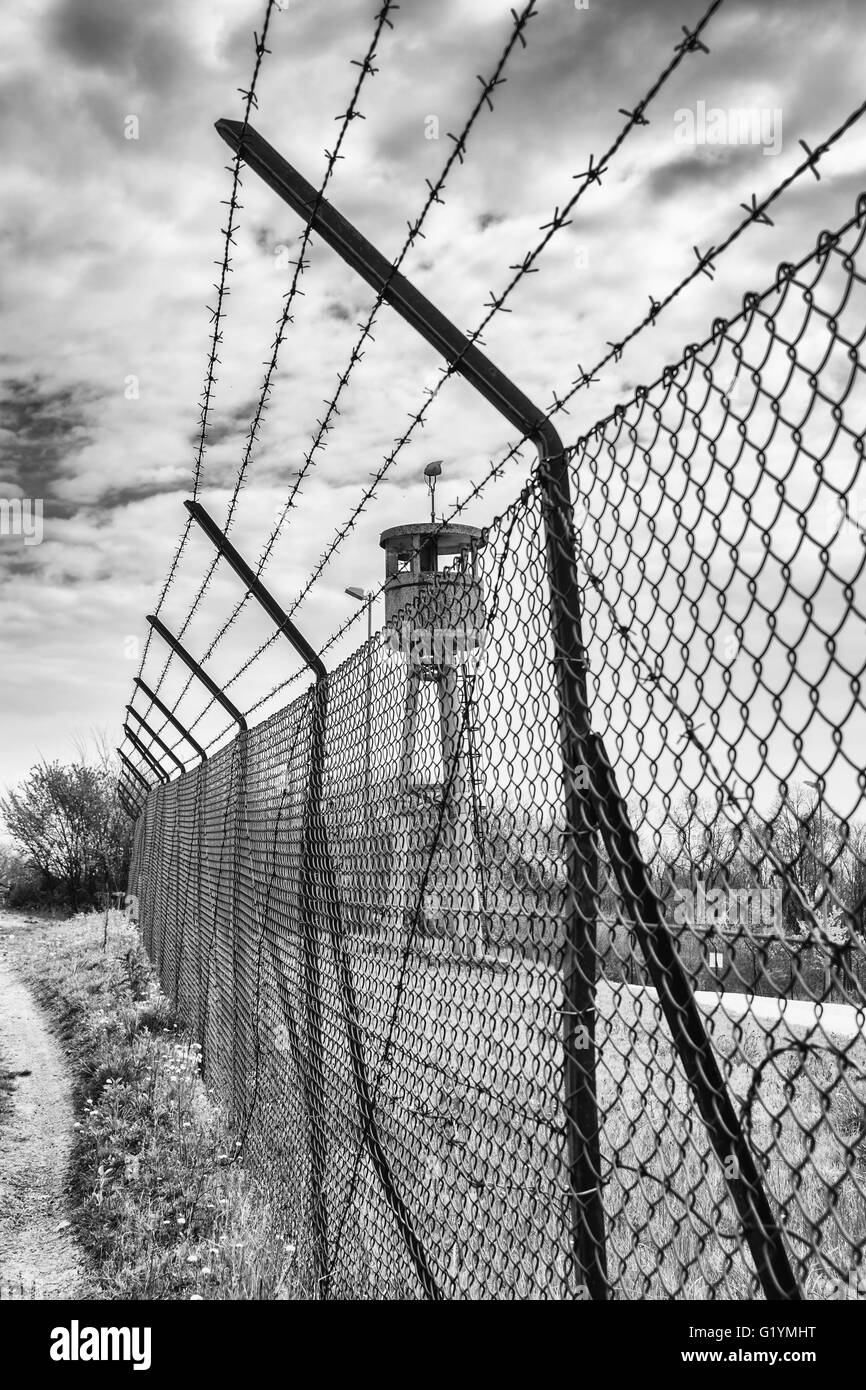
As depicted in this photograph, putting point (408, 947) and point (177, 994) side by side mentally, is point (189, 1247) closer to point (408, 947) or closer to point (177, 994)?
point (408, 947)

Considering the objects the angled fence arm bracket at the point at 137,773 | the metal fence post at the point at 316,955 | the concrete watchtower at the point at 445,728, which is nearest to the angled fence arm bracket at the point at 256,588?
the metal fence post at the point at 316,955

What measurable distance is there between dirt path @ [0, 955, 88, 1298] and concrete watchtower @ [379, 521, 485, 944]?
2.53 metres

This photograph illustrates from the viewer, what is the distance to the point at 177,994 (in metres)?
9.66

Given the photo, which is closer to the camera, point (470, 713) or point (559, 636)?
point (559, 636)

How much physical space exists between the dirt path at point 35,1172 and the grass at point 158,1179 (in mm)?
94

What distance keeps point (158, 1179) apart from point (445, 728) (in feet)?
11.5

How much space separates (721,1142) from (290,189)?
2611 mm

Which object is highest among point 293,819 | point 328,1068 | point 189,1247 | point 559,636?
point 559,636

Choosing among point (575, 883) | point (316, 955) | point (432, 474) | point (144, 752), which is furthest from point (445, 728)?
point (144, 752)

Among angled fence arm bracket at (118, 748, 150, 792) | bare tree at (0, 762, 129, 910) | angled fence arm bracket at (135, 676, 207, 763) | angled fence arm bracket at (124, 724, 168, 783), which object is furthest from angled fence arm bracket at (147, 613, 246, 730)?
bare tree at (0, 762, 129, 910)

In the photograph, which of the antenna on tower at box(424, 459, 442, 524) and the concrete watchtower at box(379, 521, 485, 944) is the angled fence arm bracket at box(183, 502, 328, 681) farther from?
the antenna on tower at box(424, 459, 442, 524)

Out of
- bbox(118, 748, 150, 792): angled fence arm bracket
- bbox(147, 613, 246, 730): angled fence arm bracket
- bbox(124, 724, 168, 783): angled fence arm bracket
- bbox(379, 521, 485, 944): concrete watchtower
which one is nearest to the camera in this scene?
bbox(379, 521, 485, 944): concrete watchtower

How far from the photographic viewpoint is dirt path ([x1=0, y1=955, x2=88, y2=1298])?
4.69 meters
